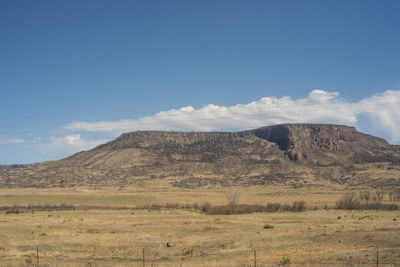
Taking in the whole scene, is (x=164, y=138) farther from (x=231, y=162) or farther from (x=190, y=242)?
(x=190, y=242)

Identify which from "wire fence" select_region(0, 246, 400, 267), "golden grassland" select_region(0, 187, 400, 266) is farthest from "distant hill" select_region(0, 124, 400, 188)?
"wire fence" select_region(0, 246, 400, 267)

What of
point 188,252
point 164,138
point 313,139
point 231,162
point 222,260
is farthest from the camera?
point 164,138

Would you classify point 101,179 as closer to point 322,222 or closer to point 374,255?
point 322,222

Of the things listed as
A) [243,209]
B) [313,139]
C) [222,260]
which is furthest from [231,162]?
[222,260]

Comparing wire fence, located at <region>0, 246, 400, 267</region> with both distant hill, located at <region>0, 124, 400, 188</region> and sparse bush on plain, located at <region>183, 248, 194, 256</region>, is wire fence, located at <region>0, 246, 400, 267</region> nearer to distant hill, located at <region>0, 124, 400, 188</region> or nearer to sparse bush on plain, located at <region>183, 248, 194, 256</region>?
sparse bush on plain, located at <region>183, 248, 194, 256</region>

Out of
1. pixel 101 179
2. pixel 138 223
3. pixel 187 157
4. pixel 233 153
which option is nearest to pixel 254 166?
pixel 233 153

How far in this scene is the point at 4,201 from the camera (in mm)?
83688

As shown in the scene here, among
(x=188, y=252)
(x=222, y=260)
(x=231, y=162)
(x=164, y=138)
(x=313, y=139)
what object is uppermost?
(x=164, y=138)

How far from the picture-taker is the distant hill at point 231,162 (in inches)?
5221

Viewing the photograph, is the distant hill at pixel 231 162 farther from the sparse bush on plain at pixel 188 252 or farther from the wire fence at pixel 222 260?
the wire fence at pixel 222 260

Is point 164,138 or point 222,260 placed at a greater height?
point 164,138

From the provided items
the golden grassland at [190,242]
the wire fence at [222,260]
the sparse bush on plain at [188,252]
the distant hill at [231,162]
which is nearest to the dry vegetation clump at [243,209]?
the golden grassland at [190,242]

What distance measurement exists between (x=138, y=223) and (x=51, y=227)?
10741 millimetres

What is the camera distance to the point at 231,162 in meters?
156
